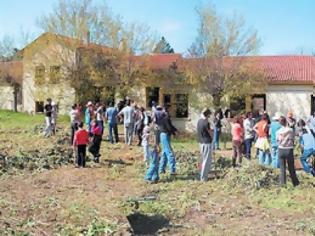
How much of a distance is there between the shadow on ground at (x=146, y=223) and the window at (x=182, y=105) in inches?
982

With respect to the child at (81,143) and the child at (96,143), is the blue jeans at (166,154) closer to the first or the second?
the child at (81,143)

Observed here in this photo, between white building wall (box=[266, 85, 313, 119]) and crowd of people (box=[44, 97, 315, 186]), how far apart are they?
1317 centimetres

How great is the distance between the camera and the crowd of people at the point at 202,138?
13.9 m

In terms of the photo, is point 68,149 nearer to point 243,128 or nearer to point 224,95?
point 243,128

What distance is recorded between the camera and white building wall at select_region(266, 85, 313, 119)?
3572 cm

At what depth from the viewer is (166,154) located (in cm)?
1481

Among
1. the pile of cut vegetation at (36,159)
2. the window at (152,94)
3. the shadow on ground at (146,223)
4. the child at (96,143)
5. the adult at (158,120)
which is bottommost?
the shadow on ground at (146,223)

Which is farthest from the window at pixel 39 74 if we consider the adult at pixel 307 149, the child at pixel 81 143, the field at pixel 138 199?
the adult at pixel 307 149

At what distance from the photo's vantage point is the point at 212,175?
49.7 ft

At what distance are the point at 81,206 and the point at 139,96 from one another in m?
25.4

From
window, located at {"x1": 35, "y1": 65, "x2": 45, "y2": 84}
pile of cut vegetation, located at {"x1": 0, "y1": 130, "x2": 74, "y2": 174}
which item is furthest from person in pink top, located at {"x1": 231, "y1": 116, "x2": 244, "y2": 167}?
window, located at {"x1": 35, "y1": 65, "x2": 45, "y2": 84}

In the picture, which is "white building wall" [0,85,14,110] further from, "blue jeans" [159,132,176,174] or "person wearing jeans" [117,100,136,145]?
"blue jeans" [159,132,176,174]

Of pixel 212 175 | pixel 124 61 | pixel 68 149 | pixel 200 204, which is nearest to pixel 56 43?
pixel 124 61

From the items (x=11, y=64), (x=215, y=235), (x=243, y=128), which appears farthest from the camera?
(x=11, y=64)
